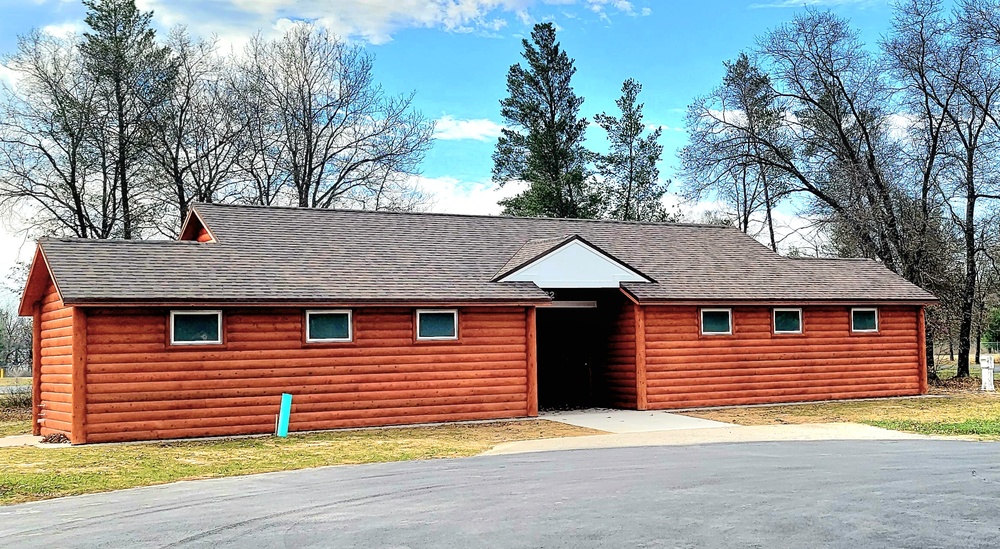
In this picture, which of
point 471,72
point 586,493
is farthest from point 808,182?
point 586,493

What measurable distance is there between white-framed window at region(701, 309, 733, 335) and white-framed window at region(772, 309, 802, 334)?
121 centimetres

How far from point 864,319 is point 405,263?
36.3 ft

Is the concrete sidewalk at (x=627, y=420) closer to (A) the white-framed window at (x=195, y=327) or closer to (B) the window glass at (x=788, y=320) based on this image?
(B) the window glass at (x=788, y=320)

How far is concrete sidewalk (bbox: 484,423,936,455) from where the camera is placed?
47.5 feet

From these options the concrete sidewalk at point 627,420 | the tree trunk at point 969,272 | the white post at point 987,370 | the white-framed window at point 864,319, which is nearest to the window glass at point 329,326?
the concrete sidewalk at point 627,420

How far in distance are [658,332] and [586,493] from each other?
454 inches

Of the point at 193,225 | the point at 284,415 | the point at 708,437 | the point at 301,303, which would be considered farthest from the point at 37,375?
the point at 708,437

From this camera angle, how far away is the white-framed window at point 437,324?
60.4 ft

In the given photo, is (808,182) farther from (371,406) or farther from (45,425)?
(45,425)

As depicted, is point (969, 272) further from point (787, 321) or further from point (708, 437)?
point (708, 437)

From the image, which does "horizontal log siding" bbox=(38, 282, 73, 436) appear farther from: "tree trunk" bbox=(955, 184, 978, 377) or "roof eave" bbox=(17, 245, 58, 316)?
"tree trunk" bbox=(955, 184, 978, 377)

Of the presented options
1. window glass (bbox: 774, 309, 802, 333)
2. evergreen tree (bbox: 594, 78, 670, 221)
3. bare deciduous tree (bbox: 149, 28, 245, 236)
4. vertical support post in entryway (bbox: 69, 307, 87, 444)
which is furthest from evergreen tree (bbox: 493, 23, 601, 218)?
vertical support post in entryway (bbox: 69, 307, 87, 444)

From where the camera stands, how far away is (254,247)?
1927cm

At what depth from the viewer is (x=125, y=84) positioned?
30.1 m
